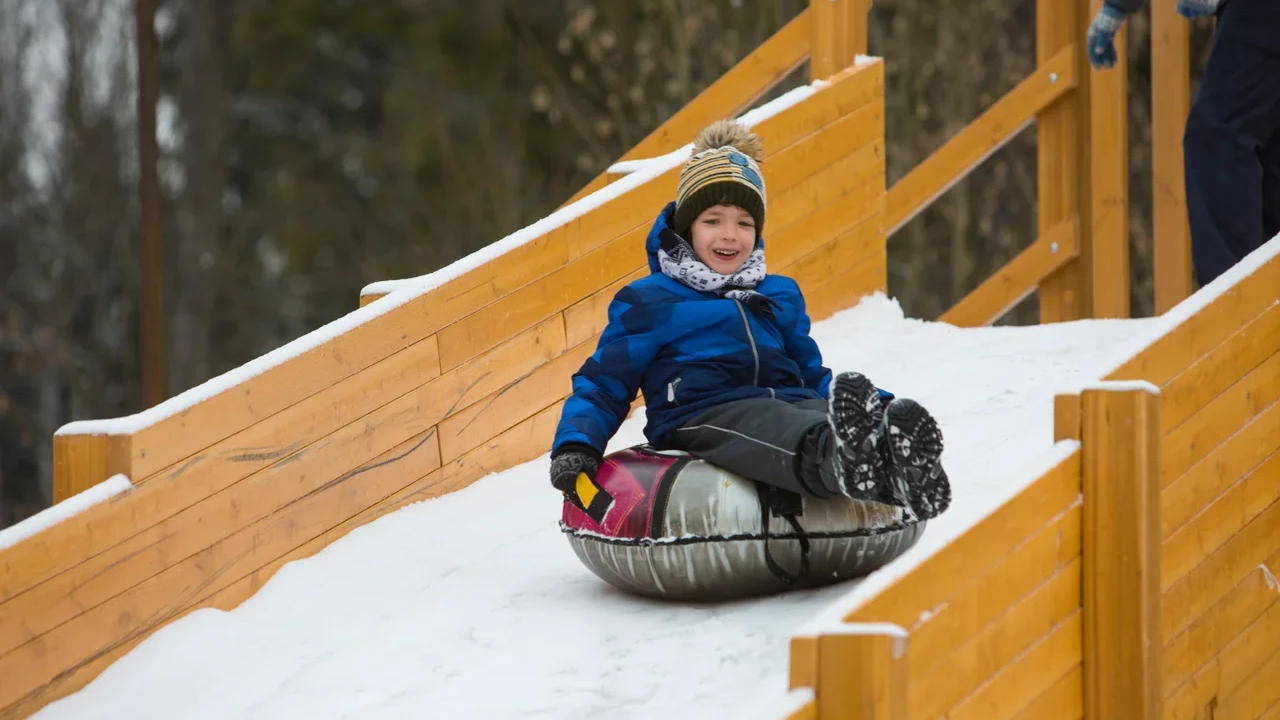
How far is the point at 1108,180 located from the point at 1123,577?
325 centimetres

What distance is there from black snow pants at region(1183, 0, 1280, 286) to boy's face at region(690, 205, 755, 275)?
61.8 inches

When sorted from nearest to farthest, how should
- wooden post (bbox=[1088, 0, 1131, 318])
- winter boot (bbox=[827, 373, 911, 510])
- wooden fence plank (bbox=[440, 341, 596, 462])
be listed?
winter boot (bbox=[827, 373, 911, 510]), wooden fence plank (bbox=[440, 341, 596, 462]), wooden post (bbox=[1088, 0, 1131, 318])

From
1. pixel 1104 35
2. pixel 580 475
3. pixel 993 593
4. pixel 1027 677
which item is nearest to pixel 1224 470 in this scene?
pixel 1027 677

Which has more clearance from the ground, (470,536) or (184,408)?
(184,408)

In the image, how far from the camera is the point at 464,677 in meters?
3.16

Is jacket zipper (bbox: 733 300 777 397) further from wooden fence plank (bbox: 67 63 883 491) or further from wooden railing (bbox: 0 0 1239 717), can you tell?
wooden fence plank (bbox: 67 63 883 491)

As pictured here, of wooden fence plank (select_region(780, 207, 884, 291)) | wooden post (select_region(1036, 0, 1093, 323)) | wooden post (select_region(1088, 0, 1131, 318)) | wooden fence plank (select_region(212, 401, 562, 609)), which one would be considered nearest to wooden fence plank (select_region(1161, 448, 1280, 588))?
wooden fence plank (select_region(212, 401, 562, 609))

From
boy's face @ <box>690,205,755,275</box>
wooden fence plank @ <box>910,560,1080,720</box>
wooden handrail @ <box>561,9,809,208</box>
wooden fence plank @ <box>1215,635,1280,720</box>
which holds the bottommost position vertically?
wooden fence plank @ <box>1215,635,1280,720</box>

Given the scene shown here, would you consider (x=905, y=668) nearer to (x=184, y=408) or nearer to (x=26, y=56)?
(x=184, y=408)

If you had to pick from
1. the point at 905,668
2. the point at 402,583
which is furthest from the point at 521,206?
the point at 905,668

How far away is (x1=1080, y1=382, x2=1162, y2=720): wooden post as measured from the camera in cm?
308

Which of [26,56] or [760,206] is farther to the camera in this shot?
[26,56]

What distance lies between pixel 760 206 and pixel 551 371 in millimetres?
1067

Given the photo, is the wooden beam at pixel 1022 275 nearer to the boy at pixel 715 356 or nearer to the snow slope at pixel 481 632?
the snow slope at pixel 481 632
